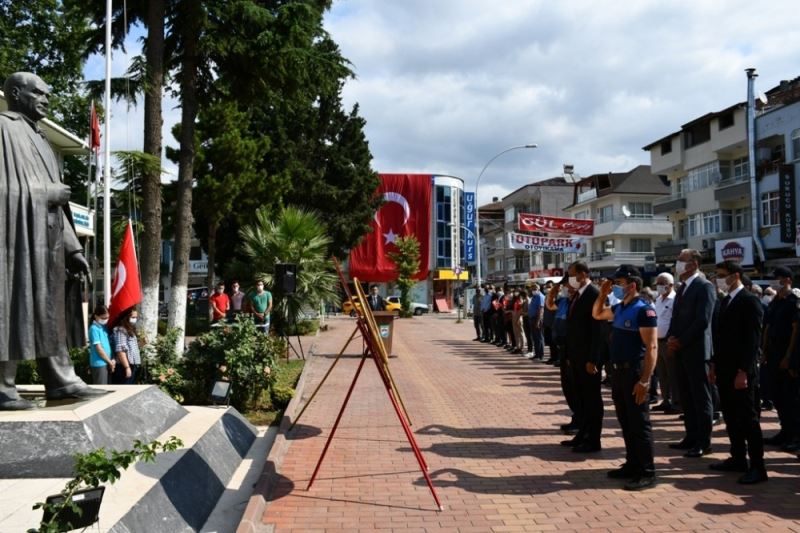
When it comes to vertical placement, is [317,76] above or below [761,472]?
above

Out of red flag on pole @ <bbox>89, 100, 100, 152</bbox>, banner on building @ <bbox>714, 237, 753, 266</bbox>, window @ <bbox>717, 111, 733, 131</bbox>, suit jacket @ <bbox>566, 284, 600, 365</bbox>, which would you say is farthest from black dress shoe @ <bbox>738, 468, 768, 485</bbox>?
window @ <bbox>717, 111, 733, 131</bbox>

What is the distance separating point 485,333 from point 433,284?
39943mm

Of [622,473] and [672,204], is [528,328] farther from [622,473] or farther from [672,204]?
[672,204]

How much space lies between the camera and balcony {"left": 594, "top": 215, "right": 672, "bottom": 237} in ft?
186

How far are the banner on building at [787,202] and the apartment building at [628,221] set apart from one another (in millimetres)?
25222

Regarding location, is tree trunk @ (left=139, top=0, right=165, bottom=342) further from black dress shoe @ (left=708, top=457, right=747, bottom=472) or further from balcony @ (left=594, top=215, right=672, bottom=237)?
balcony @ (left=594, top=215, right=672, bottom=237)

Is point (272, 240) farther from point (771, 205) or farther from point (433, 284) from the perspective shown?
point (433, 284)

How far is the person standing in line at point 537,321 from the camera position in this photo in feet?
54.5

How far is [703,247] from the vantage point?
40344mm

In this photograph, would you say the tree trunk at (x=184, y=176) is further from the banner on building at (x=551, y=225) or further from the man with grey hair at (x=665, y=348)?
the banner on building at (x=551, y=225)

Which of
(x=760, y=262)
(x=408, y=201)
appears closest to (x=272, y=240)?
(x=760, y=262)

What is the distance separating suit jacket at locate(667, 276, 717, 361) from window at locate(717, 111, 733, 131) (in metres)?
35.5

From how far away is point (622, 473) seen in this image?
20.5 ft

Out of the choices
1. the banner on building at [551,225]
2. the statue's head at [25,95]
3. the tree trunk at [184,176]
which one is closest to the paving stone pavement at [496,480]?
the statue's head at [25,95]
